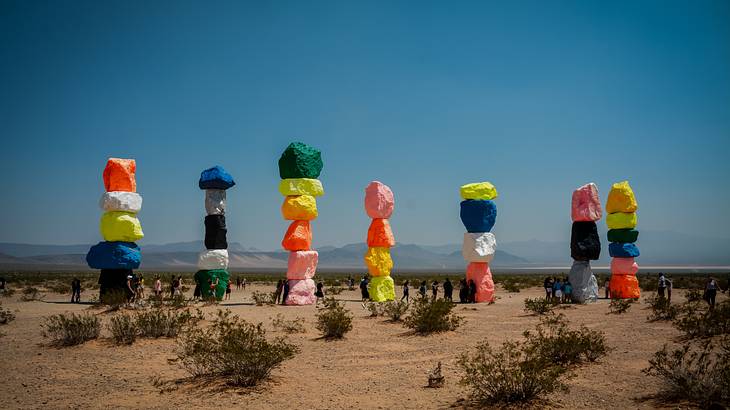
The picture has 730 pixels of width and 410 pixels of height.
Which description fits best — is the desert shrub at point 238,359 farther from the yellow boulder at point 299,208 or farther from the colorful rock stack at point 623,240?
the colorful rock stack at point 623,240

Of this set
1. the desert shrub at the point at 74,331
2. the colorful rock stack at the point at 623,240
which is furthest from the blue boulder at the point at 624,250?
the desert shrub at the point at 74,331

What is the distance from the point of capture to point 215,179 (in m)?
23.5

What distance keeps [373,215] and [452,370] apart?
14.6 metres

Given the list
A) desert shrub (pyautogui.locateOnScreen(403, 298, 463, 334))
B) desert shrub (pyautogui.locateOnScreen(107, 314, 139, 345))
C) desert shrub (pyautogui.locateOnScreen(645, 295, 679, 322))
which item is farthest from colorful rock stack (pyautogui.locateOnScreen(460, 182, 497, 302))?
desert shrub (pyautogui.locateOnScreen(107, 314, 139, 345))

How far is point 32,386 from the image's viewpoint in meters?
8.91

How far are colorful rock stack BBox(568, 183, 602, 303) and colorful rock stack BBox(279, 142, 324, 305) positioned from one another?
39.0 ft

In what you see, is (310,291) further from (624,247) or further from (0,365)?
(624,247)

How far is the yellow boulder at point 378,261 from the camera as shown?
23.5 m

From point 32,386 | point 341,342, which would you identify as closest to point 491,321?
point 341,342

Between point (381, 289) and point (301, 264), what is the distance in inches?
164

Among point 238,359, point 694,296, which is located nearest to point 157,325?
point 238,359

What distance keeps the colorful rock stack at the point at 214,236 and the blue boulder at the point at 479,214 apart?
1151 centimetres

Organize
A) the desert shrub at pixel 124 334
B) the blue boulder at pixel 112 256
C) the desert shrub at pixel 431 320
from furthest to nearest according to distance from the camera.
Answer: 1. the blue boulder at pixel 112 256
2. the desert shrub at pixel 431 320
3. the desert shrub at pixel 124 334

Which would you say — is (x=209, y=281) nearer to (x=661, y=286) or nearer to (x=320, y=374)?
(x=320, y=374)
